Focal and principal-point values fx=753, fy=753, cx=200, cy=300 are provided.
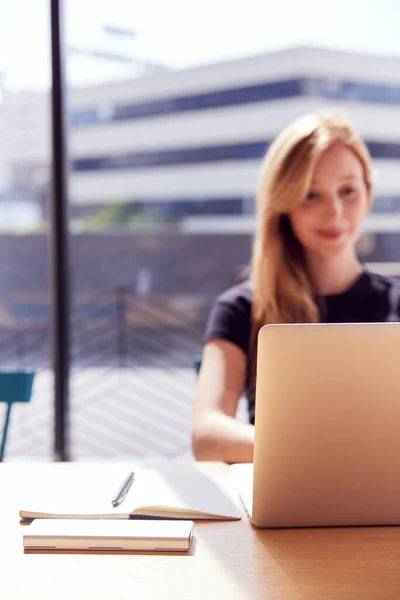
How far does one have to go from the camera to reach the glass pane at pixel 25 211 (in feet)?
9.29

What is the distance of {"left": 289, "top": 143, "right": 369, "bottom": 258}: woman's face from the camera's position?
1.63 metres

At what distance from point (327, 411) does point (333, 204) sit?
31.6 inches

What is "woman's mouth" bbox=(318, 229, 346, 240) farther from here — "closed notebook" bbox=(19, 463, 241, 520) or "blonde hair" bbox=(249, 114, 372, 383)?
"closed notebook" bbox=(19, 463, 241, 520)

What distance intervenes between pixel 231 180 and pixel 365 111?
3.65 ft

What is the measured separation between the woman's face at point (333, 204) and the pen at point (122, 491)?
0.75 meters

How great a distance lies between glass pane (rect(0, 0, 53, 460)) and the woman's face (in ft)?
2.40

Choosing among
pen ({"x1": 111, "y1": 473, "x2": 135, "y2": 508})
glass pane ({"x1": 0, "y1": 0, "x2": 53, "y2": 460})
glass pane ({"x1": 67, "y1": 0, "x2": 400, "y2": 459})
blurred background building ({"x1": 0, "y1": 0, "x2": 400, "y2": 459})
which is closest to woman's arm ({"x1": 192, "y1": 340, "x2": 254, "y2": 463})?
pen ({"x1": 111, "y1": 473, "x2": 135, "y2": 508})

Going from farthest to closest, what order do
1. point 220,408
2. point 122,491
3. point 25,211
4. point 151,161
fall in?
point 151,161 → point 25,211 → point 220,408 → point 122,491

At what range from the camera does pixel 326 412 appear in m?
0.91

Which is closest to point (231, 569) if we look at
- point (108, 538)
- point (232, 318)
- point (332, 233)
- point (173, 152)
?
point (108, 538)

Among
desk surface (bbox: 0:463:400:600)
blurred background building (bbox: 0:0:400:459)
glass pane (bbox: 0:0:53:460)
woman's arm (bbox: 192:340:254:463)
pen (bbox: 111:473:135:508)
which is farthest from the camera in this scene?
blurred background building (bbox: 0:0:400:459)

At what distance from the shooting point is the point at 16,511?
3.49 feet

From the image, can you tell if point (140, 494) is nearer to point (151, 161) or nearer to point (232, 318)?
point (232, 318)

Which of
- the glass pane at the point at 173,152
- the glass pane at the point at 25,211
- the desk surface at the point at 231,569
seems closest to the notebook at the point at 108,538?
the desk surface at the point at 231,569
